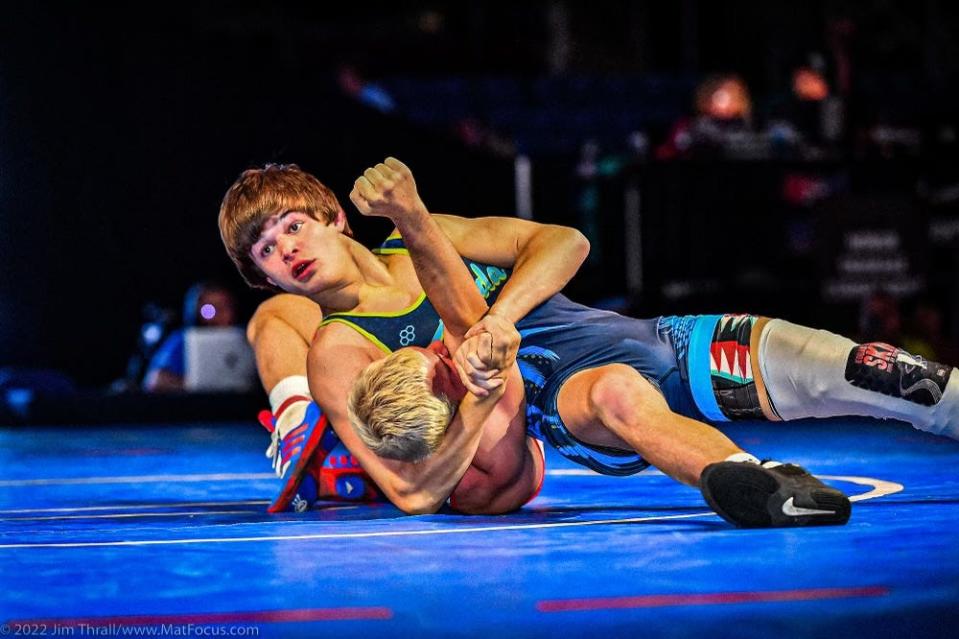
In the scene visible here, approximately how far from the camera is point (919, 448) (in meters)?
4.50

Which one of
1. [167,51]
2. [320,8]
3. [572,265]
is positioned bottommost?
[572,265]

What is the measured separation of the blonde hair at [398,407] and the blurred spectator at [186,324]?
432 cm

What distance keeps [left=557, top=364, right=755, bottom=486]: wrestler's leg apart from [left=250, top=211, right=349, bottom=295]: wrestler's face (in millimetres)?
583

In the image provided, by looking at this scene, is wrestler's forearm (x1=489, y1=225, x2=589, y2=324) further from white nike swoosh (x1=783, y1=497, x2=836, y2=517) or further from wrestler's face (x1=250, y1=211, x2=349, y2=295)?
white nike swoosh (x1=783, y1=497, x2=836, y2=517)

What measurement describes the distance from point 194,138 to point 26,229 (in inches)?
38.0

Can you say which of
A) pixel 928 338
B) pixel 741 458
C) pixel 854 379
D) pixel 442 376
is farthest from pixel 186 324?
pixel 741 458

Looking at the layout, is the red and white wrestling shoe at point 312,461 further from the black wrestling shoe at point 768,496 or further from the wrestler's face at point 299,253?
the black wrestling shoe at point 768,496

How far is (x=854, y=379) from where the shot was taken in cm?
271

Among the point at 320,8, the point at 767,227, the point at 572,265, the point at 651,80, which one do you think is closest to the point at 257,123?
the point at 767,227

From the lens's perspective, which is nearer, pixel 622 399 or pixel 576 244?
pixel 622 399

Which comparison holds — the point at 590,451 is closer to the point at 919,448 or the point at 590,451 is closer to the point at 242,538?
the point at 242,538

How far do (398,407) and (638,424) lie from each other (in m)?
0.45

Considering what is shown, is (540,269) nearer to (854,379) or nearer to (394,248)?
(394,248)

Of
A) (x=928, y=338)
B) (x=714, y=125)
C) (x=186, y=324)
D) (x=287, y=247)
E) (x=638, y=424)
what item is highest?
(x=714, y=125)
